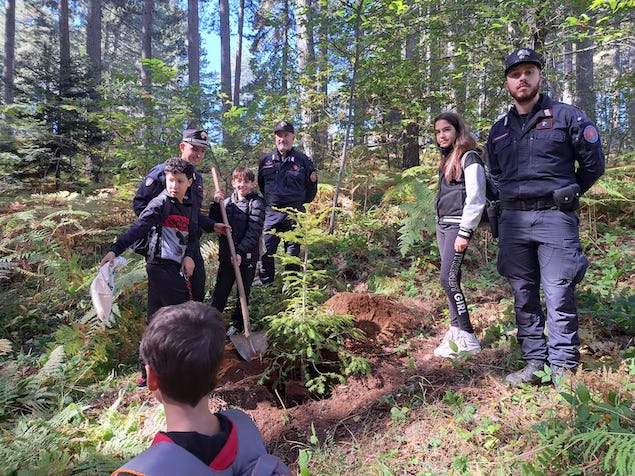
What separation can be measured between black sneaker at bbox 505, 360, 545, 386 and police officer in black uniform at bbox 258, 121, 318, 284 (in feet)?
11.2

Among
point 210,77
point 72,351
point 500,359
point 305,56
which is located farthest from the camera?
point 210,77

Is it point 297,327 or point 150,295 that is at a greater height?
point 150,295

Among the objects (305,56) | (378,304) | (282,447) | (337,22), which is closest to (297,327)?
(282,447)

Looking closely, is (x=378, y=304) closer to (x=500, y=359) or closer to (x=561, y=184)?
(x=500, y=359)

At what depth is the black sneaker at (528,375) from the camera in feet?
10.0

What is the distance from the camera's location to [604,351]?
3.34 m

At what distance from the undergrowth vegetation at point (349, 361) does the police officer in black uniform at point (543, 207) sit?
0.33m

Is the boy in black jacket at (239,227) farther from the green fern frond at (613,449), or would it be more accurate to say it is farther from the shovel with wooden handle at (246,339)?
the green fern frond at (613,449)

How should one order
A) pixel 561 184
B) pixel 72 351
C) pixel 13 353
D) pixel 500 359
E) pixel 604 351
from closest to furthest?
pixel 561 184 → pixel 604 351 → pixel 500 359 → pixel 72 351 → pixel 13 353

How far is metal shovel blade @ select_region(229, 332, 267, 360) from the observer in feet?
13.5

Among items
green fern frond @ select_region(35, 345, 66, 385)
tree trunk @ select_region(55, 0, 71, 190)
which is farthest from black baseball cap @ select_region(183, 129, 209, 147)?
tree trunk @ select_region(55, 0, 71, 190)

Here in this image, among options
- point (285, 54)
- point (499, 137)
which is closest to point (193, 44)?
point (285, 54)

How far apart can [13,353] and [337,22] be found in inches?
252

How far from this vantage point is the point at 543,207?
3.02m
